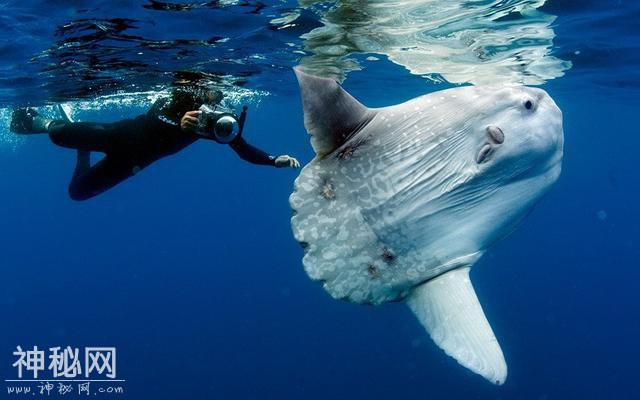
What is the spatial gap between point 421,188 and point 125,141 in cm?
510

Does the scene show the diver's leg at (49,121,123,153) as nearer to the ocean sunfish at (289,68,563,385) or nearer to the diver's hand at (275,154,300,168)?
the diver's hand at (275,154,300,168)

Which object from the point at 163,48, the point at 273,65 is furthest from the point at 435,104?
the point at 273,65

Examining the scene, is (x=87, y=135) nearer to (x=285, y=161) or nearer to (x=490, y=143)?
(x=285, y=161)

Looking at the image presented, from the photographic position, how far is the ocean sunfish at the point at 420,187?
266 cm

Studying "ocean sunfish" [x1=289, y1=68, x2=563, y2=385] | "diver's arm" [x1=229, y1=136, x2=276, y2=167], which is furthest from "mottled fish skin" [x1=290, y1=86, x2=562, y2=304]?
"diver's arm" [x1=229, y1=136, x2=276, y2=167]

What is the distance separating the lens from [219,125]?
185 inches

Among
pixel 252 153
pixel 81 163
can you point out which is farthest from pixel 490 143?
pixel 81 163

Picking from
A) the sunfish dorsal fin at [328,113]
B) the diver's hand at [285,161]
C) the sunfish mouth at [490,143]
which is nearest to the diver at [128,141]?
the diver's hand at [285,161]

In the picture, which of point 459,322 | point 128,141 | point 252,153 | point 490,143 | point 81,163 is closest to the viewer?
point 459,322

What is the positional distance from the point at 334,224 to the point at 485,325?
98cm

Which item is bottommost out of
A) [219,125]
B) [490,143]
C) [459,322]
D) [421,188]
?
[459,322]

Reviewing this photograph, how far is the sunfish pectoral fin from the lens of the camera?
240 cm

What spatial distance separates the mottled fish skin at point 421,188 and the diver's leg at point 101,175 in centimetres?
487

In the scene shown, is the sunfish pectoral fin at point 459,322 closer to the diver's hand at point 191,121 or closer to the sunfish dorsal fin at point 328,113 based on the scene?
the sunfish dorsal fin at point 328,113
